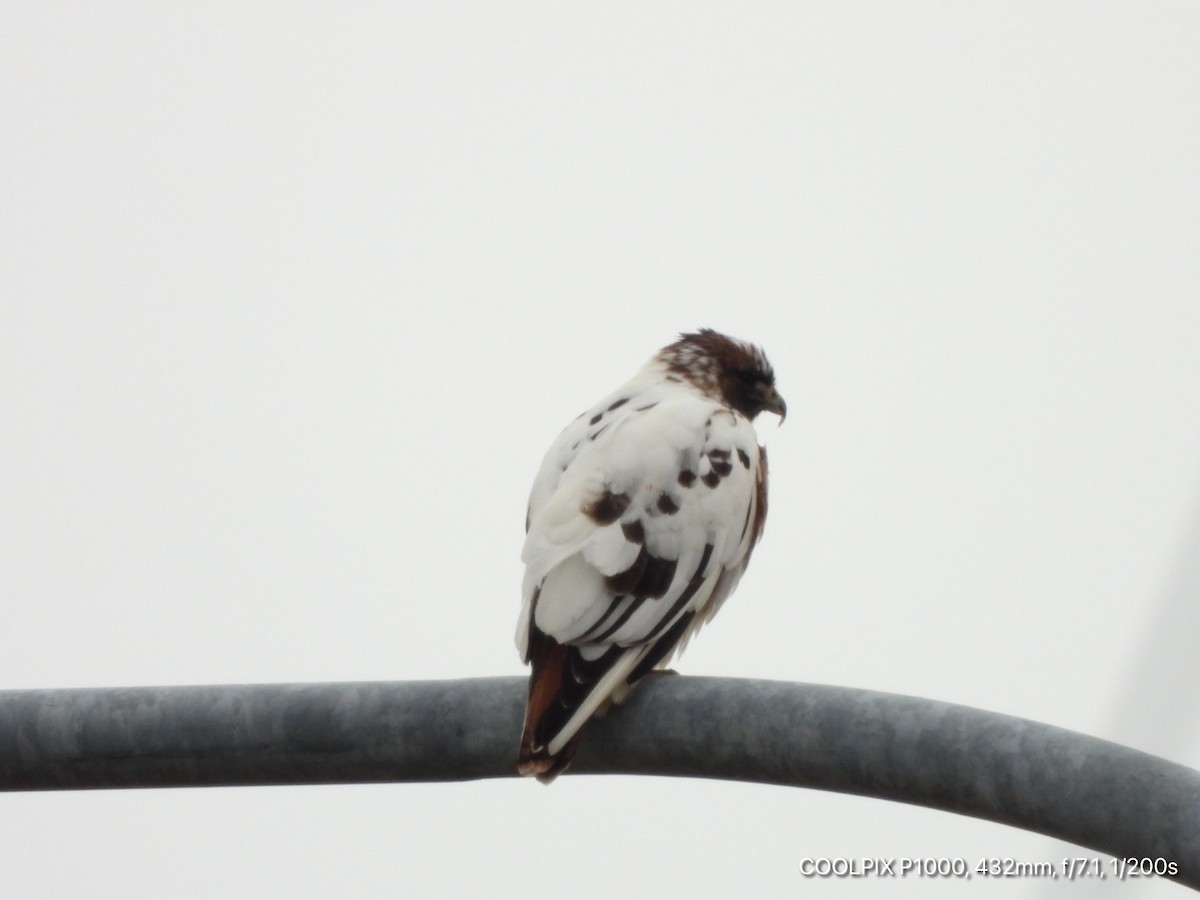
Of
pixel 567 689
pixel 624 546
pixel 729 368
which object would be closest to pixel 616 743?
pixel 567 689

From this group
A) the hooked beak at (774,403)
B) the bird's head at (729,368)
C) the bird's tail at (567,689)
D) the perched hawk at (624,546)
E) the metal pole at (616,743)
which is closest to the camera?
the metal pole at (616,743)

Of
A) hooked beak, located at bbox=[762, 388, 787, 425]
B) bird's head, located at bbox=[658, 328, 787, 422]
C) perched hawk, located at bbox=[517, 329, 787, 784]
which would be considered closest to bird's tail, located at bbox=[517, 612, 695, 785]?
perched hawk, located at bbox=[517, 329, 787, 784]

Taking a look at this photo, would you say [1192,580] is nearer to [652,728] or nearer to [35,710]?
[652,728]

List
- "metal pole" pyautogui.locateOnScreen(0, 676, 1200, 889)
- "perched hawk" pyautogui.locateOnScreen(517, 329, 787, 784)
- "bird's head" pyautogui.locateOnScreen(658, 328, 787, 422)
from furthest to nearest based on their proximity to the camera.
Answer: "bird's head" pyautogui.locateOnScreen(658, 328, 787, 422), "perched hawk" pyautogui.locateOnScreen(517, 329, 787, 784), "metal pole" pyautogui.locateOnScreen(0, 676, 1200, 889)

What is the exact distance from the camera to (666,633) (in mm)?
4012

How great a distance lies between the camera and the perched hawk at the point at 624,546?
12.0 ft

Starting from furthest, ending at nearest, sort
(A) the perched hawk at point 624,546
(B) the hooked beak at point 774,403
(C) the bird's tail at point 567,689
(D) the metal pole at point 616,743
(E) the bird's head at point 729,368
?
1. (B) the hooked beak at point 774,403
2. (E) the bird's head at point 729,368
3. (A) the perched hawk at point 624,546
4. (C) the bird's tail at point 567,689
5. (D) the metal pole at point 616,743

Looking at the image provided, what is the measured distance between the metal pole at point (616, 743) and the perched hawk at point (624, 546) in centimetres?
17

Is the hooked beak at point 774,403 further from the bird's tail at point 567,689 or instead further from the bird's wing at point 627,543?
the bird's tail at point 567,689

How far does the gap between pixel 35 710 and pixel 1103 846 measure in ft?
7.21

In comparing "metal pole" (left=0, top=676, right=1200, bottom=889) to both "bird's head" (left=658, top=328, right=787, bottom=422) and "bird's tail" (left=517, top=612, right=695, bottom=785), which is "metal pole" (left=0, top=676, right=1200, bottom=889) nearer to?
"bird's tail" (left=517, top=612, right=695, bottom=785)

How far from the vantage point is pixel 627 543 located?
4.01 metres

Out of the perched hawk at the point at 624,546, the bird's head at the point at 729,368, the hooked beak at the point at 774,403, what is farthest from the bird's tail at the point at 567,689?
the hooked beak at the point at 774,403

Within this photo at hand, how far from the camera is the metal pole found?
2.55 m
